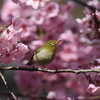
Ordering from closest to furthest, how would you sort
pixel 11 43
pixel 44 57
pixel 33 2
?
pixel 11 43
pixel 44 57
pixel 33 2

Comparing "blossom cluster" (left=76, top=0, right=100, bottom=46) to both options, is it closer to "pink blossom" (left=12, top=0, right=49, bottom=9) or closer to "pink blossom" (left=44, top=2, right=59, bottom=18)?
"pink blossom" (left=12, top=0, right=49, bottom=9)

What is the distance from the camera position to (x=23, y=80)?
276cm

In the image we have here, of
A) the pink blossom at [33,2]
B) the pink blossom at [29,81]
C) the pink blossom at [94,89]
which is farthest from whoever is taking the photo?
the pink blossom at [29,81]

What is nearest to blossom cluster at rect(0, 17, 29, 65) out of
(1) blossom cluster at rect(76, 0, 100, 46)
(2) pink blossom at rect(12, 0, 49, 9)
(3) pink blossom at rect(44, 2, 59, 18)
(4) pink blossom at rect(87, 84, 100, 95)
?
(2) pink blossom at rect(12, 0, 49, 9)

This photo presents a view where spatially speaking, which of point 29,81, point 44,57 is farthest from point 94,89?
point 29,81

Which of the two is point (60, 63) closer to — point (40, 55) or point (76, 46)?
point (76, 46)

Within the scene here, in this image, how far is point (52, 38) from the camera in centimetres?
229

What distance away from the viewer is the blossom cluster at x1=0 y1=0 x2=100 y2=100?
1336mm

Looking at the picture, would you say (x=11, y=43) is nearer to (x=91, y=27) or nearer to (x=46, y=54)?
(x=46, y=54)

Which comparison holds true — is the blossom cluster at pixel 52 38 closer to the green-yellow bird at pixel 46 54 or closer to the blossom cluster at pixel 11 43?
the blossom cluster at pixel 11 43

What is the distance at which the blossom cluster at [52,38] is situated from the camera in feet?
4.38

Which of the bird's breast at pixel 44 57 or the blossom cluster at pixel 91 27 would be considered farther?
the blossom cluster at pixel 91 27

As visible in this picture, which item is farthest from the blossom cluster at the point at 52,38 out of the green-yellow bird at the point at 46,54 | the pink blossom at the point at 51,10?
the green-yellow bird at the point at 46,54

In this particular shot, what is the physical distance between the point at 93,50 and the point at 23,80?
77 cm
